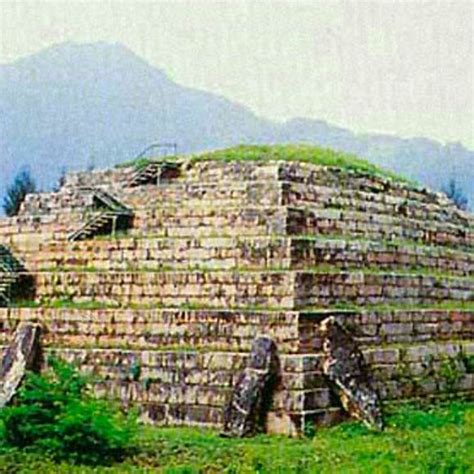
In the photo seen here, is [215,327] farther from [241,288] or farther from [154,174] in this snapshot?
[154,174]

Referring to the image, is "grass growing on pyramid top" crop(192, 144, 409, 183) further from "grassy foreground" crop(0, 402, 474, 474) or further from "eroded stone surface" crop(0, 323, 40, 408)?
"grassy foreground" crop(0, 402, 474, 474)

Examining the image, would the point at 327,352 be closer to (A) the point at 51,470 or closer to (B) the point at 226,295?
(B) the point at 226,295

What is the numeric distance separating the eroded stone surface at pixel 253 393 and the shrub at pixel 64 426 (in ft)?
6.46

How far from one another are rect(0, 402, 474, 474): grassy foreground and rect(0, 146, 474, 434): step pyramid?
77 cm

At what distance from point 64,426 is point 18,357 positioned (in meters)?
5.42

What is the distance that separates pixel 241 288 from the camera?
18828 mm

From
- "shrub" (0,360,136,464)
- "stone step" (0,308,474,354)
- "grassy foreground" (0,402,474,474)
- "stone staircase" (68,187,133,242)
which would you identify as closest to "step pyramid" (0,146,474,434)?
"stone step" (0,308,474,354)

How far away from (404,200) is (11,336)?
29.8ft

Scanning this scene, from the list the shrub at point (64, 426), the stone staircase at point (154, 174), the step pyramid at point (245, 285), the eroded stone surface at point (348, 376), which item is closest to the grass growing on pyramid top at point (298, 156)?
the step pyramid at point (245, 285)

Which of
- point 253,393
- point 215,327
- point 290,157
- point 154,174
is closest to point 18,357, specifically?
point 215,327

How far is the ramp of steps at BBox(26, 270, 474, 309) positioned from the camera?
18375 mm

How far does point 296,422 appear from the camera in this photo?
55.2ft

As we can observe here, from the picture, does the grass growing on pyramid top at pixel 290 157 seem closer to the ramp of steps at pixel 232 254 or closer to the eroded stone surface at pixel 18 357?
the ramp of steps at pixel 232 254

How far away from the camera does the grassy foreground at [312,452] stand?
13273 millimetres
